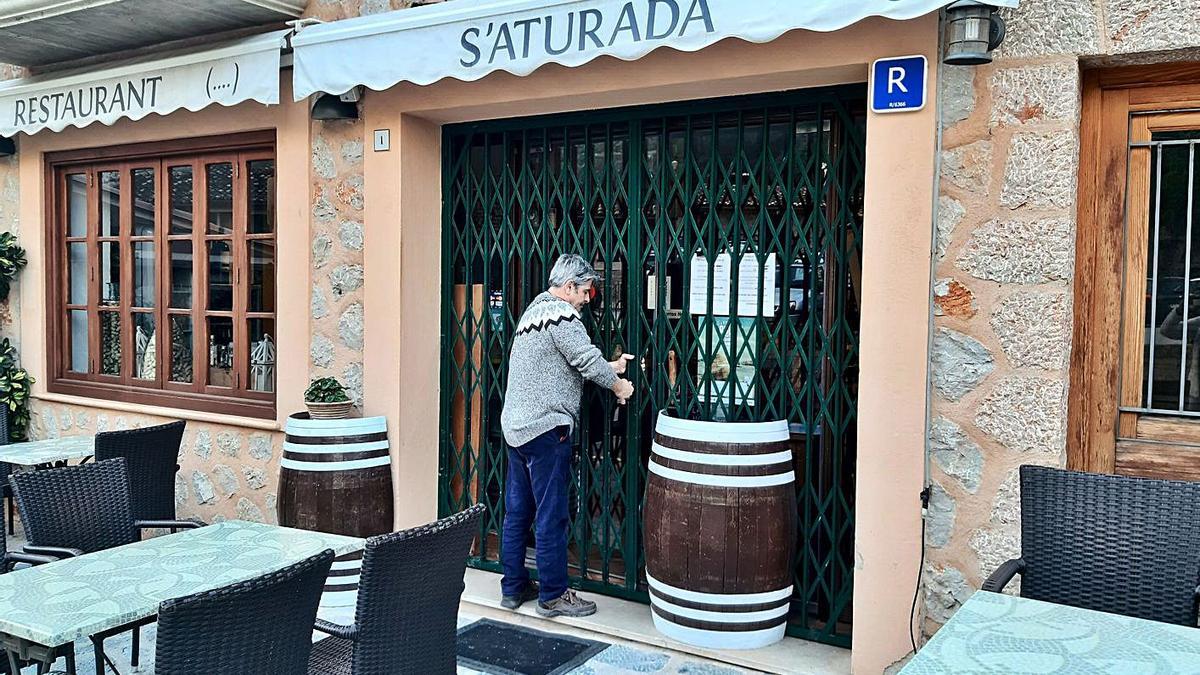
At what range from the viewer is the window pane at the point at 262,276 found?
564 cm

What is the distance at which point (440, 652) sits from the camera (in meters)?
2.74

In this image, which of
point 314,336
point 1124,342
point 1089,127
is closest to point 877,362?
point 1124,342

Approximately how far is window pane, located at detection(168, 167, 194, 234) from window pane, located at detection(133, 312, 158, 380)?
66 cm

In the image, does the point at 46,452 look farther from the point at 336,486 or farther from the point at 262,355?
the point at 336,486

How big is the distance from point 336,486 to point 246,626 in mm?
2372

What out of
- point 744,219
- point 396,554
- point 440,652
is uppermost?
point 744,219

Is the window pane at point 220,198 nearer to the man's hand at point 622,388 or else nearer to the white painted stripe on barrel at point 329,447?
the white painted stripe on barrel at point 329,447

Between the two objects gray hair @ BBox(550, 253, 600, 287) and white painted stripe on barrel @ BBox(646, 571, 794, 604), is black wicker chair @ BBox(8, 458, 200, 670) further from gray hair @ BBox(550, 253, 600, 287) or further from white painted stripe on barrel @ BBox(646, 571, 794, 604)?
white painted stripe on barrel @ BBox(646, 571, 794, 604)

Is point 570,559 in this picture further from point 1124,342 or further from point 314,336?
point 1124,342

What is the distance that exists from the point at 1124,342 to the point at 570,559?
2.77 meters

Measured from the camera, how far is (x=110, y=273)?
21.2 feet

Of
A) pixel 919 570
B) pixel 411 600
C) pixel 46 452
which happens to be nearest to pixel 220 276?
pixel 46 452

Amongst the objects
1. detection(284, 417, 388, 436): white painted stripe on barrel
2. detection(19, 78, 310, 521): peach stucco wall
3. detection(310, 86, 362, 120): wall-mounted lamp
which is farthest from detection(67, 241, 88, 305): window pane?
detection(284, 417, 388, 436): white painted stripe on barrel

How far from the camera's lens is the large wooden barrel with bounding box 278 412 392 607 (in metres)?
4.52
